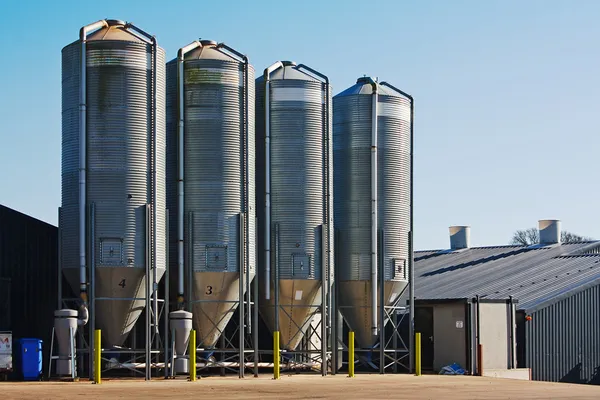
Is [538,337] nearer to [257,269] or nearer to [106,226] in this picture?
[257,269]

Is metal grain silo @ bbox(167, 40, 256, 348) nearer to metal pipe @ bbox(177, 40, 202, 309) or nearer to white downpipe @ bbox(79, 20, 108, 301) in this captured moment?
metal pipe @ bbox(177, 40, 202, 309)

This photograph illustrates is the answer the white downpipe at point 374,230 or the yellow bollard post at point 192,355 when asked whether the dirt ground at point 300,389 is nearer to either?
the yellow bollard post at point 192,355

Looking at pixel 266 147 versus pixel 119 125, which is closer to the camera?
pixel 119 125

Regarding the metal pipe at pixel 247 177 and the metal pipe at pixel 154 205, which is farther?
the metal pipe at pixel 247 177

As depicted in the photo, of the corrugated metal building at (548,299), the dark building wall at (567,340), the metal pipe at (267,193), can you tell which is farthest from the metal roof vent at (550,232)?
the metal pipe at (267,193)

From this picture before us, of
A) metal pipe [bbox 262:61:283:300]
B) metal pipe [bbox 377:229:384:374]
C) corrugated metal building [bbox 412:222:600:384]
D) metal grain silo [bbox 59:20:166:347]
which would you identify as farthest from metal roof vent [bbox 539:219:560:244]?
metal grain silo [bbox 59:20:166:347]

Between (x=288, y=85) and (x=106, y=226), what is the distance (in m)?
9.21

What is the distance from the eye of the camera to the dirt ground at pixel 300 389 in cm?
2825

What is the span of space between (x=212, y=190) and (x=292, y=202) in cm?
358

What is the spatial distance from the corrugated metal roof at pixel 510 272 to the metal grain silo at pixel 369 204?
345 cm

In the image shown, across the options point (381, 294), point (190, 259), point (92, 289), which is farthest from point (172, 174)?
point (381, 294)

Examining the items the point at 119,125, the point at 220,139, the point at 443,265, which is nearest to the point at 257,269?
the point at 220,139

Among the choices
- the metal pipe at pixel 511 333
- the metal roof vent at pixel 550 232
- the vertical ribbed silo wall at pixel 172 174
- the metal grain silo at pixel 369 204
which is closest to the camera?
the vertical ribbed silo wall at pixel 172 174

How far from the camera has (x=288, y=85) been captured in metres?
40.0
